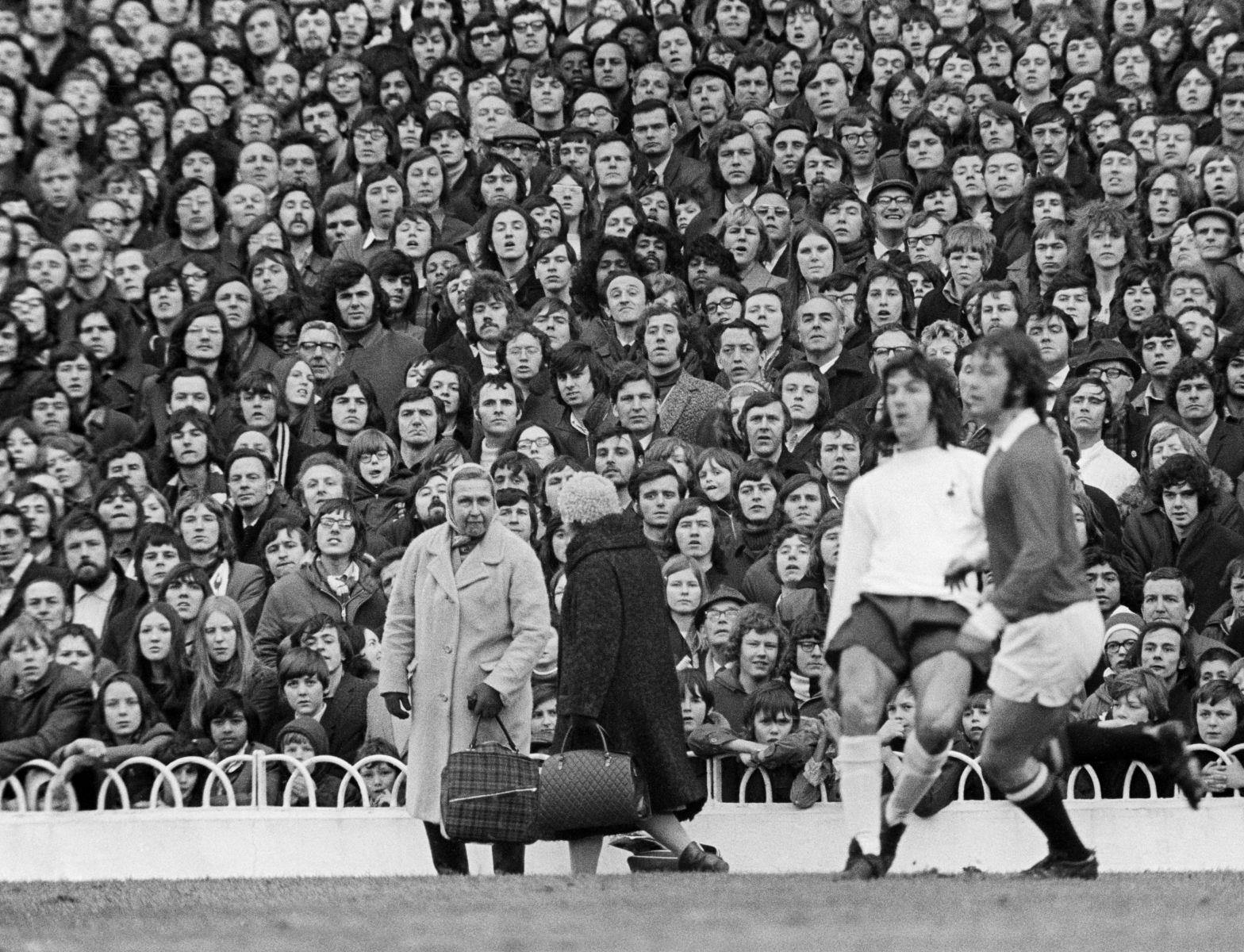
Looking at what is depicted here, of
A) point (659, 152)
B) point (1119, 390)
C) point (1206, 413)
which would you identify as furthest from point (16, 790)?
point (659, 152)

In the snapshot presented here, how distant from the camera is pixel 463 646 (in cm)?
1184

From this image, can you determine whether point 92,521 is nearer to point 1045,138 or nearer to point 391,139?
point 391,139

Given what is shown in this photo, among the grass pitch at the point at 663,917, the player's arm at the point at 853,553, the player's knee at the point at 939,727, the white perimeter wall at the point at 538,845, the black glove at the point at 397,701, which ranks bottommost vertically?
the white perimeter wall at the point at 538,845

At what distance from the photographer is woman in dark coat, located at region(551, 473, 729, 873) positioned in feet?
36.9

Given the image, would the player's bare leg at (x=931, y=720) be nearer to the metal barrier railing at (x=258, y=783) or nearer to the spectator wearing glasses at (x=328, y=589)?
the metal barrier railing at (x=258, y=783)

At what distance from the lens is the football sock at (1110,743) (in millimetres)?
9711

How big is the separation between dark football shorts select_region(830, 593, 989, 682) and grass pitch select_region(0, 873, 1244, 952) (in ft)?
2.77

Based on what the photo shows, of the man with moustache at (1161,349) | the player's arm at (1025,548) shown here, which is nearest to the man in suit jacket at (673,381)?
the man with moustache at (1161,349)

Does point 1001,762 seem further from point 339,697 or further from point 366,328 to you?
point 366,328

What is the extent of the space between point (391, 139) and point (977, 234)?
16.7 ft

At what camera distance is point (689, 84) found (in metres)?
19.2

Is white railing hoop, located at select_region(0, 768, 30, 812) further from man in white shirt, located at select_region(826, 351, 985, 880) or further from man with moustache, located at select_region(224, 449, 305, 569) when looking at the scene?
man in white shirt, located at select_region(826, 351, 985, 880)

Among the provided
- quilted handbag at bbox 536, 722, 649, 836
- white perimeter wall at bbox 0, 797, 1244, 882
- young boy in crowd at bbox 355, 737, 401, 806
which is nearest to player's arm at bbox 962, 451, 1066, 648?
quilted handbag at bbox 536, 722, 649, 836

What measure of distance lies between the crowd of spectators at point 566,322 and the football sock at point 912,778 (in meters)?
2.22
